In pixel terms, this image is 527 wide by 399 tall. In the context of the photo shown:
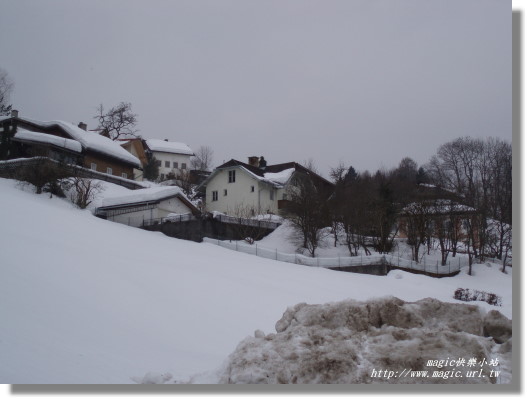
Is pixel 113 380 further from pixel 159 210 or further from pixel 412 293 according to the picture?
pixel 159 210

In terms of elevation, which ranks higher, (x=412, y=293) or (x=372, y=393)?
(x=372, y=393)

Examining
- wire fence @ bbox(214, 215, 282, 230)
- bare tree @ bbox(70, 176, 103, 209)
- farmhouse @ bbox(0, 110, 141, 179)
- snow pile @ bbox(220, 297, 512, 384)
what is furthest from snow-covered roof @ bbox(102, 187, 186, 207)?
snow pile @ bbox(220, 297, 512, 384)

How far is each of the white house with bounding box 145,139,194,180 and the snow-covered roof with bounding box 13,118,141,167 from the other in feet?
96.6

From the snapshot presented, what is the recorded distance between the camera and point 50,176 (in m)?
22.7

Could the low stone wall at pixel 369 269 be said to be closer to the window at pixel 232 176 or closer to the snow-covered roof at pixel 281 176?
the snow-covered roof at pixel 281 176

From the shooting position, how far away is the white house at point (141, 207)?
24547 millimetres

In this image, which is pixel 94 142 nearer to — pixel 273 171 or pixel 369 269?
pixel 273 171

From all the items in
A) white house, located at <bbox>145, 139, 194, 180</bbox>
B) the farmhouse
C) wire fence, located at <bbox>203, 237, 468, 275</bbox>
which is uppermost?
white house, located at <bbox>145, 139, 194, 180</bbox>

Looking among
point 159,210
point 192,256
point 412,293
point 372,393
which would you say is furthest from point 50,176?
point 372,393

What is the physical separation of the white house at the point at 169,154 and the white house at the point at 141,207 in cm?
4013

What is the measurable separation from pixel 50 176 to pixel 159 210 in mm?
6556

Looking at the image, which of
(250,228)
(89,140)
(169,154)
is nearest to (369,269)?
(250,228)

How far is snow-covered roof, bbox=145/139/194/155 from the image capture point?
67600mm

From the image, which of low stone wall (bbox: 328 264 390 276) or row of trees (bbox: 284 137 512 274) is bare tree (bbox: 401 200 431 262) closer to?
row of trees (bbox: 284 137 512 274)
